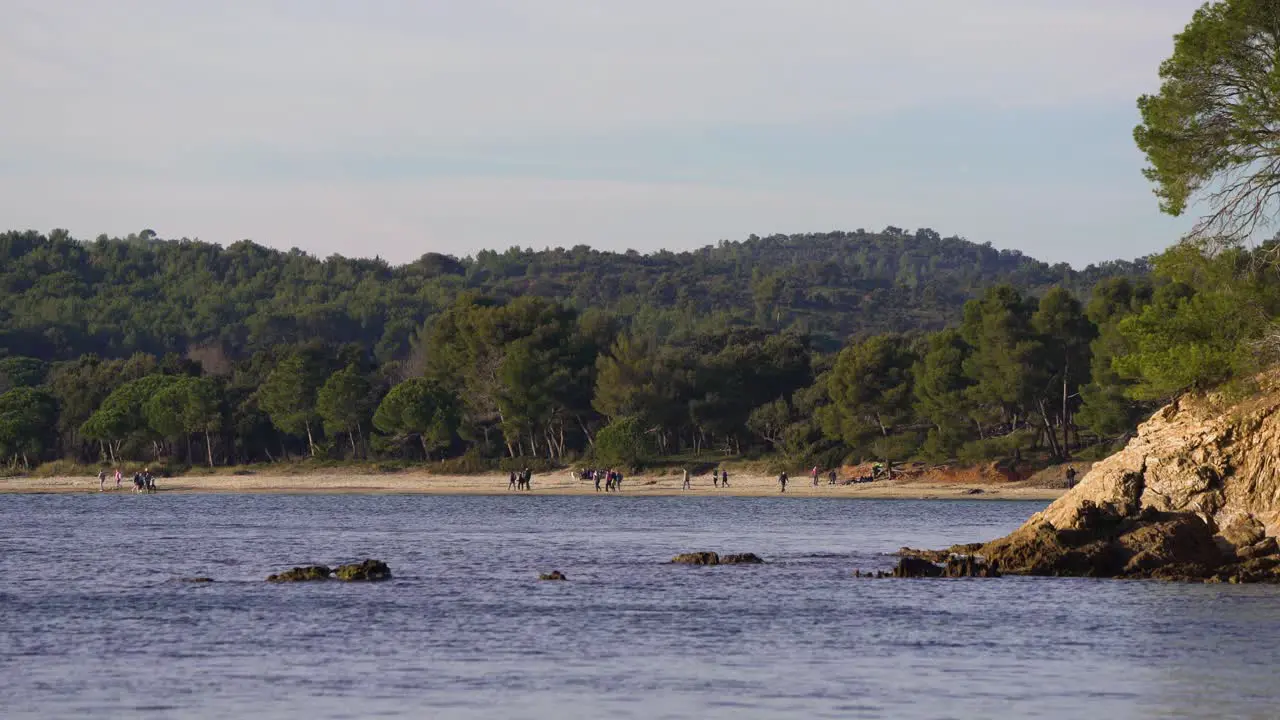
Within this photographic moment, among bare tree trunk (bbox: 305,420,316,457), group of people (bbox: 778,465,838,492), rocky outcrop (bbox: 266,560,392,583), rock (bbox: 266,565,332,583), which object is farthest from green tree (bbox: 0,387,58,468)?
rock (bbox: 266,565,332,583)

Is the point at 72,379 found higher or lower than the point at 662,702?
higher

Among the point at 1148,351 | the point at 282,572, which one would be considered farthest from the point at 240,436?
the point at 1148,351

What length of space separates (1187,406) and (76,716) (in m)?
24.8

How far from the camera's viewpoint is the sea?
20.7 meters

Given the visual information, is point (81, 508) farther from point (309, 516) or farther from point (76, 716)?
point (76, 716)

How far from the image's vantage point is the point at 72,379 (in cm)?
11569

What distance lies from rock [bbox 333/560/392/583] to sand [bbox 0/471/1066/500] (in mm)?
47632

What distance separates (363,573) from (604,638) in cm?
1187

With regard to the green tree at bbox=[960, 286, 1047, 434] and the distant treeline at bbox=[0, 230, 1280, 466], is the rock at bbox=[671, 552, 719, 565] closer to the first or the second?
the distant treeline at bbox=[0, 230, 1280, 466]

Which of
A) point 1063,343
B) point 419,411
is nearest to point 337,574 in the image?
point 1063,343

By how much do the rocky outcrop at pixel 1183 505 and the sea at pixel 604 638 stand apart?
90 cm

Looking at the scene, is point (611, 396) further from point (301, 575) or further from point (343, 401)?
point (301, 575)

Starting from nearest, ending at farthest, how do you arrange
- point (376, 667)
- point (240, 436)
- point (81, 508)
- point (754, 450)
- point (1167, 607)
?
point (376, 667) < point (1167, 607) < point (81, 508) < point (754, 450) < point (240, 436)

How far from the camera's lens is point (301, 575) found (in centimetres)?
3725
